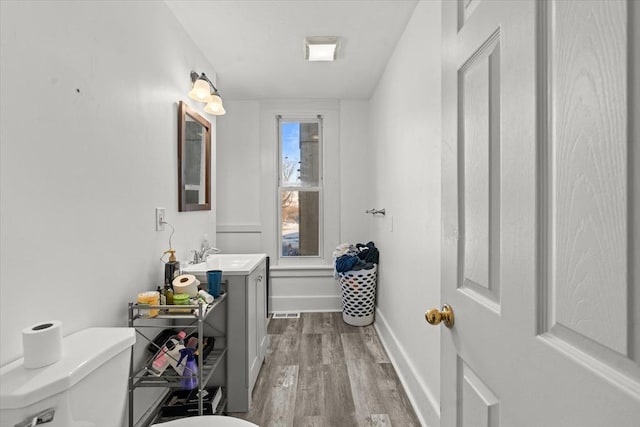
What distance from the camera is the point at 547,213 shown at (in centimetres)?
51

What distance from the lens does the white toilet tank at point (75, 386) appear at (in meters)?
0.74

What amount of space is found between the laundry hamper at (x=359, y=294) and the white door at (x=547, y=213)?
2.28 m

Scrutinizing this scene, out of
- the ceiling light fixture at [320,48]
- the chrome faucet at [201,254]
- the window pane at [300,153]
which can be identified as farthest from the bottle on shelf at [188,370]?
the window pane at [300,153]

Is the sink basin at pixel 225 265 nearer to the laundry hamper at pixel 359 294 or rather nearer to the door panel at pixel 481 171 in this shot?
the laundry hamper at pixel 359 294

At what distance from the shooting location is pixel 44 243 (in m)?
1.05

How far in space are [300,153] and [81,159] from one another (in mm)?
2642

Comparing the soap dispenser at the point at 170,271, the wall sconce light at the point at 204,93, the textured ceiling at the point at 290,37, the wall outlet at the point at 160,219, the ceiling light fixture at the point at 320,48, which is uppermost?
the textured ceiling at the point at 290,37

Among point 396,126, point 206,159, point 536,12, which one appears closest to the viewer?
point 536,12

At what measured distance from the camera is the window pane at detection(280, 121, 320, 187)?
12.2 feet

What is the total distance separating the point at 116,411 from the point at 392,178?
2.13 metres

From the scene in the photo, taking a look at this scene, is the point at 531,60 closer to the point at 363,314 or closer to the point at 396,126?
the point at 396,126

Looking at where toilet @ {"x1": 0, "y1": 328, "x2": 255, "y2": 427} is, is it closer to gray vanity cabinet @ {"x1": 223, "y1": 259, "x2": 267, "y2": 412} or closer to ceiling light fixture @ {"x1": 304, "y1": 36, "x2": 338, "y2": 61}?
gray vanity cabinet @ {"x1": 223, "y1": 259, "x2": 267, "y2": 412}

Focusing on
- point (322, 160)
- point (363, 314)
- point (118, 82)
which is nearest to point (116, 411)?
point (118, 82)

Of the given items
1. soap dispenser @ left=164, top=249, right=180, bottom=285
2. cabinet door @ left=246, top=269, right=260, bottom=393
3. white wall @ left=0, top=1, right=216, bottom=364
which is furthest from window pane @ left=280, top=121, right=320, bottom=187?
soap dispenser @ left=164, top=249, right=180, bottom=285
